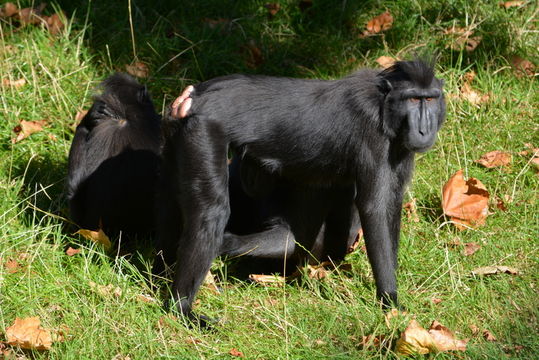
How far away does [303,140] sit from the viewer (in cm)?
526

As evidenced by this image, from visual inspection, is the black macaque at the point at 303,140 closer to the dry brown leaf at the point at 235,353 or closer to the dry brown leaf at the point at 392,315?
the dry brown leaf at the point at 392,315

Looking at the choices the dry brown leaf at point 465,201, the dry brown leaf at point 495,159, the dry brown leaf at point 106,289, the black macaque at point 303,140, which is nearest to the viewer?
the black macaque at point 303,140

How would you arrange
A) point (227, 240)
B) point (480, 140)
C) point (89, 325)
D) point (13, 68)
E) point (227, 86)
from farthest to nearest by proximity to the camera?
point (13, 68) < point (480, 140) < point (227, 240) < point (227, 86) < point (89, 325)

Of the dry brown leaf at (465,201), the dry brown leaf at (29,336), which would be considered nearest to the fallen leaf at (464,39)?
the dry brown leaf at (465,201)

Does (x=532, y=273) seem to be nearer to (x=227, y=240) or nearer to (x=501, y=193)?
(x=501, y=193)

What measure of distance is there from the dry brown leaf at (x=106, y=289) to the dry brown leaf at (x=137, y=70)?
2851 millimetres

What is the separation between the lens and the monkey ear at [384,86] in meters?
5.20

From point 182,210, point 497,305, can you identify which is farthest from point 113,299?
point 497,305

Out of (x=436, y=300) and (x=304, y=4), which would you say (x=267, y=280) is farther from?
(x=304, y=4)

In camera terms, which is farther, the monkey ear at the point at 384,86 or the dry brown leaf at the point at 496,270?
the dry brown leaf at the point at 496,270

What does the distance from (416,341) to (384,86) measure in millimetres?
1632

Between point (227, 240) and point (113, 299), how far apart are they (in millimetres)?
947

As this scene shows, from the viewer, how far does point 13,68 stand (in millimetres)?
7523

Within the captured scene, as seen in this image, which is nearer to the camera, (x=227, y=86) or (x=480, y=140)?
(x=227, y=86)
